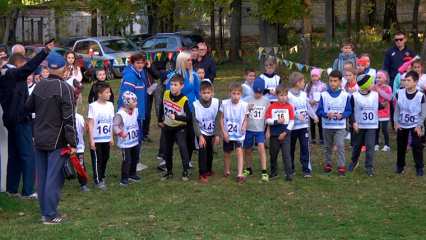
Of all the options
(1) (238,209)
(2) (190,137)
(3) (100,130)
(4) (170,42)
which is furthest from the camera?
(4) (170,42)

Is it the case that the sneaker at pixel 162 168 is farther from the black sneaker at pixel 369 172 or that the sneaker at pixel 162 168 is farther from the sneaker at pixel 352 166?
the black sneaker at pixel 369 172

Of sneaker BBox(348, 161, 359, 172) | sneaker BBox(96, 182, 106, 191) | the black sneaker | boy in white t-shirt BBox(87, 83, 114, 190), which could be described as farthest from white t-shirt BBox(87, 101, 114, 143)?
the black sneaker

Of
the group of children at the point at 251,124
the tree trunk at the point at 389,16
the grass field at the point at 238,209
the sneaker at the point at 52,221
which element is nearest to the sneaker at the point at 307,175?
the group of children at the point at 251,124

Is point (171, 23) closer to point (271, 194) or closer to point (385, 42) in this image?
point (385, 42)

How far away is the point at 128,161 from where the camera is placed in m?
10.8

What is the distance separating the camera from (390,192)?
1010 centimetres

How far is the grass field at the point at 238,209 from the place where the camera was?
8.12 metres

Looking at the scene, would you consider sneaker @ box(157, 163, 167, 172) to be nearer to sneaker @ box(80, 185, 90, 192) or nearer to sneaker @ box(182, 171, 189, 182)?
sneaker @ box(182, 171, 189, 182)

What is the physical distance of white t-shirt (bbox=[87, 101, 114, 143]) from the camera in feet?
34.3

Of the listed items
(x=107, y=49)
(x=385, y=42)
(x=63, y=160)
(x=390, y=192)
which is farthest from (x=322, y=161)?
(x=385, y=42)

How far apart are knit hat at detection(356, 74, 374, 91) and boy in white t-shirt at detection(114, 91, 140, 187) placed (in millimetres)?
3289

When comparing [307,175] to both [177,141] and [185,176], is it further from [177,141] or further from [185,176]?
[177,141]

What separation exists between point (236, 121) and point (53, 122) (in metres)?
3.14

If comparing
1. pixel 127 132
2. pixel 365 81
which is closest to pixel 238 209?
pixel 127 132
